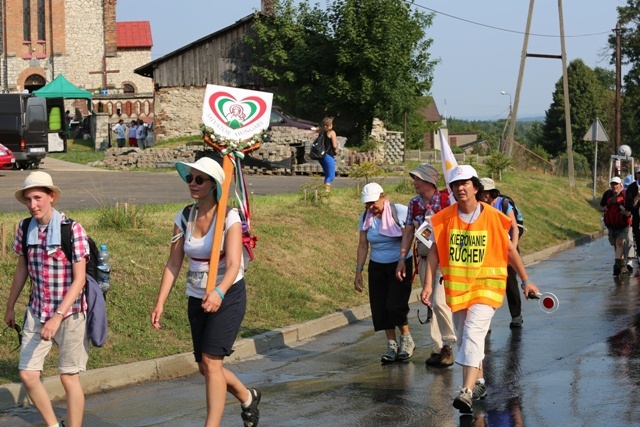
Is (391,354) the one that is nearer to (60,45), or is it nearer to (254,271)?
(254,271)

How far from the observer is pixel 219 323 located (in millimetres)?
6949

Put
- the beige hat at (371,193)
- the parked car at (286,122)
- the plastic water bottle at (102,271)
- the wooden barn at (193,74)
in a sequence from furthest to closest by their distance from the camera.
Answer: the wooden barn at (193,74), the parked car at (286,122), the beige hat at (371,193), the plastic water bottle at (102,271)

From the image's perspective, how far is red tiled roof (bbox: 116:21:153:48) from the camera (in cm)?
6688

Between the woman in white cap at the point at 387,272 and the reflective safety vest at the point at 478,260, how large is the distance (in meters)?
2.20

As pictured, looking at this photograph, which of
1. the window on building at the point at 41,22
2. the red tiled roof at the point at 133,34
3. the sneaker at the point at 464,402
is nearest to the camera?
the sneaker at the point at 464,402

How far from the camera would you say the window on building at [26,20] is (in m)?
62.6

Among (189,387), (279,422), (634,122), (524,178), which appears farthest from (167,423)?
(634,122)

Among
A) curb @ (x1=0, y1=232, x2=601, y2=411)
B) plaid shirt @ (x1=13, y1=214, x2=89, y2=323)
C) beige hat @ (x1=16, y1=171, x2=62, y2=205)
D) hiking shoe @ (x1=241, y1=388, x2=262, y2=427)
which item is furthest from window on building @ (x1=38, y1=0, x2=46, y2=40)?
hiking shoe @ (x1=241, y1=388, x2=262, y2=427)

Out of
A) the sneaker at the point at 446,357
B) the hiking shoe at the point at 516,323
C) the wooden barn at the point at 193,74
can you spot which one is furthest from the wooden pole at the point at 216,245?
the wooden barn at the point at 193,74

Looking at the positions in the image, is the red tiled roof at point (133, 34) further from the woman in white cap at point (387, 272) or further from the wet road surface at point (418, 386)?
the woman in white cap at point (387, 272)

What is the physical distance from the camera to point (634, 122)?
73250 mm

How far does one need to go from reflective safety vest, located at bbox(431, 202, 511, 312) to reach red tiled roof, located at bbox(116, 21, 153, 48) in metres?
60.2

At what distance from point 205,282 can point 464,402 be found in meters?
2.20

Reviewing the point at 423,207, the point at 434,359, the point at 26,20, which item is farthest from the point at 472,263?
the point at 26,20
